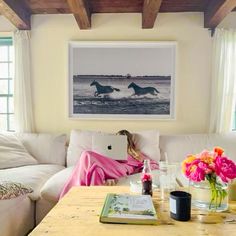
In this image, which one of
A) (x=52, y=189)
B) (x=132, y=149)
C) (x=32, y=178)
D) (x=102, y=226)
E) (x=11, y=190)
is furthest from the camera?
(x=132, y=149)

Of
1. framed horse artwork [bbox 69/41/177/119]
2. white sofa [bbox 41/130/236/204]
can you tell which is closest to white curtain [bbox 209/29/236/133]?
white sofa [bbox 41/130/236/204]

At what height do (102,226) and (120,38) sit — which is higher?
(120,38)

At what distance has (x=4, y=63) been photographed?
3830 millimetres

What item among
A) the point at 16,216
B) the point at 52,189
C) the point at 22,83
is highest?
the point at 22,83

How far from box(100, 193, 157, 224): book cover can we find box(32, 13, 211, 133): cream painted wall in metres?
2.22

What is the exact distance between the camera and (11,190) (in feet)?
7.10

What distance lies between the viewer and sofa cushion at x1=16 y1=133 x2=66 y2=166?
11.1 feet

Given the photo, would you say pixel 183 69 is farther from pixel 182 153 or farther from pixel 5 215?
pixel 5 215

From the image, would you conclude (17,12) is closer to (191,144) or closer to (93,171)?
(93,171)

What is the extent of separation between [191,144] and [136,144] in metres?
0.61

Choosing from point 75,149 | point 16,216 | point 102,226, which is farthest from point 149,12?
point 102,226

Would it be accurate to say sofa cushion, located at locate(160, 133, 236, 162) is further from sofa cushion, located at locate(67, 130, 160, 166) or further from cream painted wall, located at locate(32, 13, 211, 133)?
cream painted wall, located at locate(32, 13, 211, 133)

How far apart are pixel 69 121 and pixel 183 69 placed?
1.56 m

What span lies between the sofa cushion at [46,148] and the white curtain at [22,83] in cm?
26
